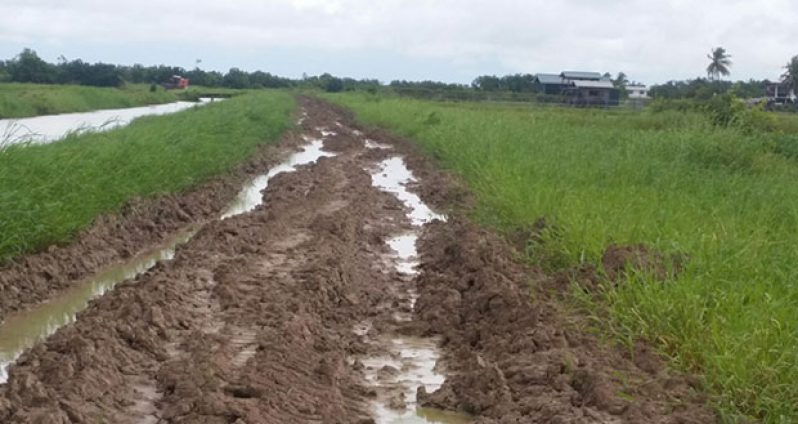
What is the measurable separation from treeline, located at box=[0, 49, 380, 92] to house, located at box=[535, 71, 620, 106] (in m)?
14.3

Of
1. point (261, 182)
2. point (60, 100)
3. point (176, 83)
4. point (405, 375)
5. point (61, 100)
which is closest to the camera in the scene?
point (405, 375)

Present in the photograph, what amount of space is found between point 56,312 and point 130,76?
8196cm

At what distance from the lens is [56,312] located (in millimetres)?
Result: 7809

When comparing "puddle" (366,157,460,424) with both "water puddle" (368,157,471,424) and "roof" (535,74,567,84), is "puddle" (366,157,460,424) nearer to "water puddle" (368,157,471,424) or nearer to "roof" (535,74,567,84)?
"water puddle" (368,157,471,424)

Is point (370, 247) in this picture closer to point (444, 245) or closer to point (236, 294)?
point (444, 245)

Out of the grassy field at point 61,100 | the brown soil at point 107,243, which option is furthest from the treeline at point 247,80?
the brown soil at point 107,243

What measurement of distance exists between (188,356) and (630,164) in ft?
31.5

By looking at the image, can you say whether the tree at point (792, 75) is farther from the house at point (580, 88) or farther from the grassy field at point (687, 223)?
the grassy field at point (687, 223)

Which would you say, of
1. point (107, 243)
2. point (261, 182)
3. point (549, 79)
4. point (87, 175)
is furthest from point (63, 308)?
point (549, 79)

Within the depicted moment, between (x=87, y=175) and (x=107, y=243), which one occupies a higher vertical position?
(x=87, y=175)

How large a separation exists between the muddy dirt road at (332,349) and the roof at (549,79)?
6340 centimetres

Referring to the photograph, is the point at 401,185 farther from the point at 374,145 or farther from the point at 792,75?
the point at 792,75

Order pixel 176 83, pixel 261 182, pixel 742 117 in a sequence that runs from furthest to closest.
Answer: pixel 176 83 → pixel 742 117 → pixel 261 182

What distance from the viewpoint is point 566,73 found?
75000 mm
